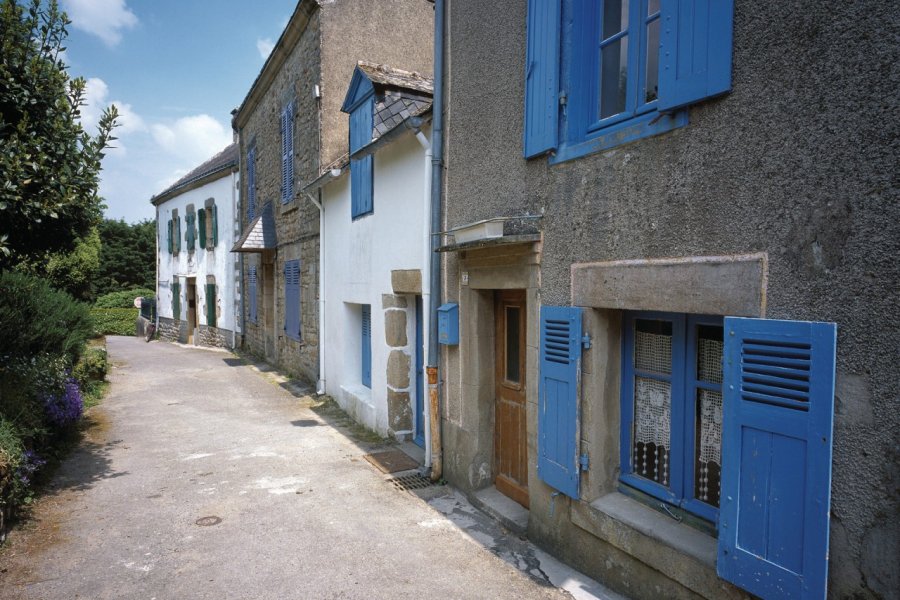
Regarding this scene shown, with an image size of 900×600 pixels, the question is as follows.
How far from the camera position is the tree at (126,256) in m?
29.3

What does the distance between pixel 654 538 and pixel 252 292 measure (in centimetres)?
1333

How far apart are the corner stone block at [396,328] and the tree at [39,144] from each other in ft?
11.2

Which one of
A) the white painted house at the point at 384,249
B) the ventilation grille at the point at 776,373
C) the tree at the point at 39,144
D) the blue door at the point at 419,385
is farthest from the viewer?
the blue door at the point at 419,385

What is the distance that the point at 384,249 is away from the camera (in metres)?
7.31

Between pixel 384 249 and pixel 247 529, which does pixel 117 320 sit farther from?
pixel 247 529

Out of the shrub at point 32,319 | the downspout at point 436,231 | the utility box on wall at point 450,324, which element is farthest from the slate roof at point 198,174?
the utility box on wall at point 450,324

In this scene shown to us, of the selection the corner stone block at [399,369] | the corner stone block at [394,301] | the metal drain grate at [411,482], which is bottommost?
the metal drain grate at [411,482]

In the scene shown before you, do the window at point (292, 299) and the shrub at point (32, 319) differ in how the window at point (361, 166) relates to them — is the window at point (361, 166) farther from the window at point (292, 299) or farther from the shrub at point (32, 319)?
the shrub at point (32, 319)

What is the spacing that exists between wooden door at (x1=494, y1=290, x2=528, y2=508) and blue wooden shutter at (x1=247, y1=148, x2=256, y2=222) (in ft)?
37.1

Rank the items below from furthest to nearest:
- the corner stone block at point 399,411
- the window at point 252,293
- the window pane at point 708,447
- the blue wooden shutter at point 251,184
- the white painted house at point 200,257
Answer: the white painted house at point 200,257
the blue wooden shutter at point 251,184
the window at point 252,293
the corner stone block at point 399,411
the window pane at point 708,447

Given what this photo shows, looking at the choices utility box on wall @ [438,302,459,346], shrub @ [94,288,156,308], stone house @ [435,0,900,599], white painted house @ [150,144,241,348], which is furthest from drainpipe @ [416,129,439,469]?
shrub @ [94,288,156,308]

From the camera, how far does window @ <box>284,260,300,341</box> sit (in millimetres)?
11523

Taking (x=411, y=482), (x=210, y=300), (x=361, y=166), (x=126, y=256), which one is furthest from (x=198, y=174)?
(x=411, y=482)

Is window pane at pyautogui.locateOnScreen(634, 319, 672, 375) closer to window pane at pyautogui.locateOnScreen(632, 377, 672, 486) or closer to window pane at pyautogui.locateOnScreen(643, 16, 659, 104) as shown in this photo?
window pane at pyautogui.locateOnScreen(632, 377, 672, 486)
